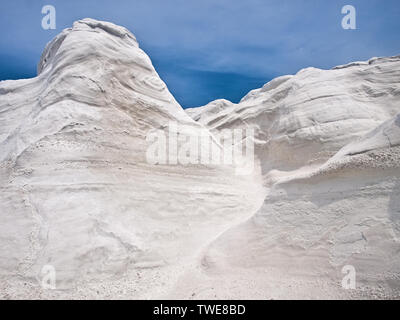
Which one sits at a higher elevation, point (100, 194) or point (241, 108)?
point (241, 108)

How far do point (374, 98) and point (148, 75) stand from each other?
835 cm

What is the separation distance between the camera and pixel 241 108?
15.7 meters

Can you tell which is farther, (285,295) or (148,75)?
(148,75)

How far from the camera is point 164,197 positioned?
721cm

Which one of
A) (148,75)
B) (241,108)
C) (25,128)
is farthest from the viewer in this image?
(241,108)

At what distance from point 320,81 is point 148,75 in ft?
23.7

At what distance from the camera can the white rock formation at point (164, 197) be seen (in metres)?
4.27

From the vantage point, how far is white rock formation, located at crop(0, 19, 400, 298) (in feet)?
14.0

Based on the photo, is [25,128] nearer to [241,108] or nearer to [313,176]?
[313,176]

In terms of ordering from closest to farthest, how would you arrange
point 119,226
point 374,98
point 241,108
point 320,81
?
point 119,226
point 374,98
point 320,81
point 241,108
